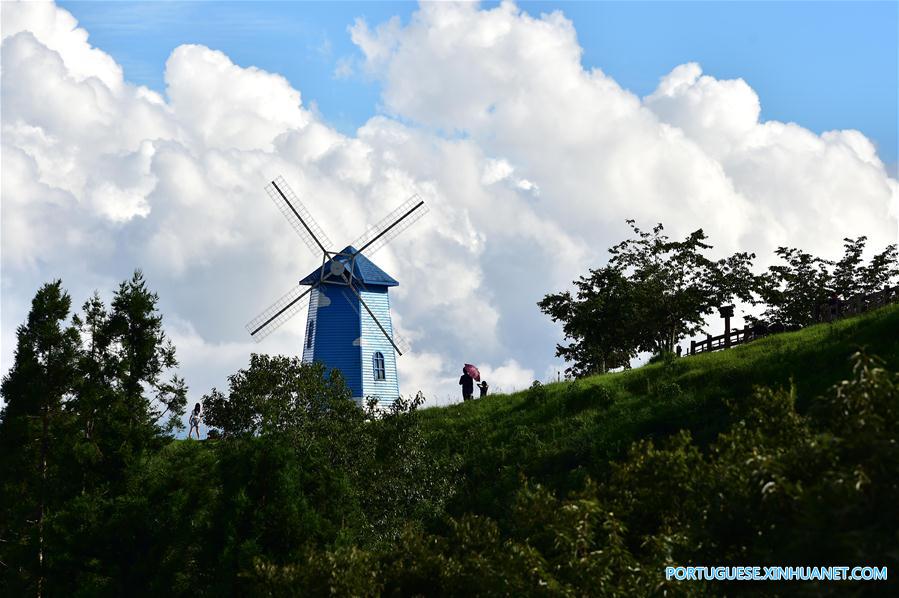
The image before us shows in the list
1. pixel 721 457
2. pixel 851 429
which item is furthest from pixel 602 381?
pixel 851 429

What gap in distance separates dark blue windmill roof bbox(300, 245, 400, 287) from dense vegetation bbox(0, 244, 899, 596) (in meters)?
13.2

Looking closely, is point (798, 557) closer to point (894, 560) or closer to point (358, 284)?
point (894, 560)

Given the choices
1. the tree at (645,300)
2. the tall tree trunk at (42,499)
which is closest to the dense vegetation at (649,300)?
the tree at (645,300)

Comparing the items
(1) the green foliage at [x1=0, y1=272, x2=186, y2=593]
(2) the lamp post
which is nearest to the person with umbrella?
(2) the lamp post

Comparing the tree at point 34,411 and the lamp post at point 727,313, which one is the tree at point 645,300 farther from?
the tree at point 34,411

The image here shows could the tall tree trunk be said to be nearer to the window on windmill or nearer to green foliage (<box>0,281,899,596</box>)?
green foliage (<box>0,281,899,596</box>)

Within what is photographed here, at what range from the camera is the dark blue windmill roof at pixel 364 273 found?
64.9 meters

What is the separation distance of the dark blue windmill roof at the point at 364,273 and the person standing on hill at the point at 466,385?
10370 mm

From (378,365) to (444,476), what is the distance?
27217mm

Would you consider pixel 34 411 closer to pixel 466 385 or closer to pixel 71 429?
pixel 71 429

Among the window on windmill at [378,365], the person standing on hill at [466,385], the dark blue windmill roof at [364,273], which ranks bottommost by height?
the person standing on hill at [466,385]

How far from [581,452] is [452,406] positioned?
1484cm

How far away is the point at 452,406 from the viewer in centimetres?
5425

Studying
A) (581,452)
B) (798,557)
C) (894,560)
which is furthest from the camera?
(581,452)
